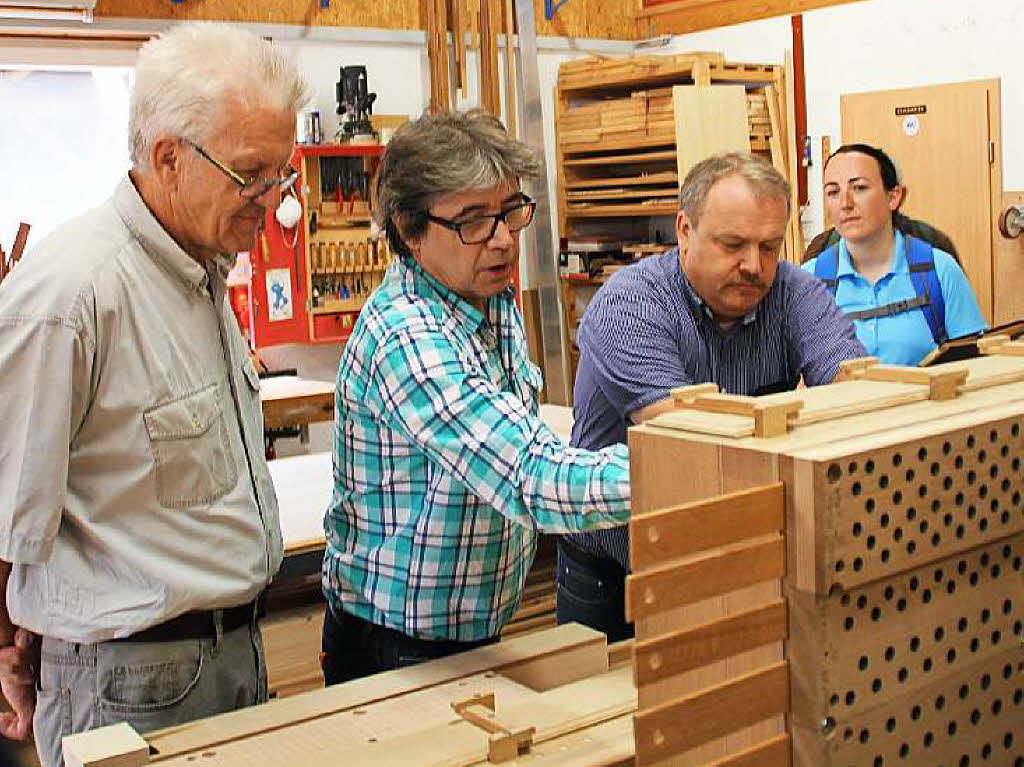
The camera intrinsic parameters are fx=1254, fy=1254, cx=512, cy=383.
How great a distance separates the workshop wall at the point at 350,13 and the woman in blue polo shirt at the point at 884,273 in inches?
152

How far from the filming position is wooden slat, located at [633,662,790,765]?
1.13 meters

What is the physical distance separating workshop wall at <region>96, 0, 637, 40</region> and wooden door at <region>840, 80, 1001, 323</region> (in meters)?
2.52

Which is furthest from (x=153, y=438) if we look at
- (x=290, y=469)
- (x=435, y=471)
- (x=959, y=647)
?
(x=290, y=469)

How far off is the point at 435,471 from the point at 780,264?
894mm

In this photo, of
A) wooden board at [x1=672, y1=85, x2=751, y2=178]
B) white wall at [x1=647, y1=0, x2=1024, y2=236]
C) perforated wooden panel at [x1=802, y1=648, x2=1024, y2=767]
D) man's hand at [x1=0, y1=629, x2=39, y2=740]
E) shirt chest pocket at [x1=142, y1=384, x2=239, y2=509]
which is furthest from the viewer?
wooden board at [x1=672, y1=85, x2=751, y2=178]

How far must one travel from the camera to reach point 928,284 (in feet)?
12.8

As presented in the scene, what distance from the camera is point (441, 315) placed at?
1.83 metres

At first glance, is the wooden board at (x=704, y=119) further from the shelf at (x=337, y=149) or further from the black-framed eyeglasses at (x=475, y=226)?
the black-framed eyeglasses at (x=475, y=226)

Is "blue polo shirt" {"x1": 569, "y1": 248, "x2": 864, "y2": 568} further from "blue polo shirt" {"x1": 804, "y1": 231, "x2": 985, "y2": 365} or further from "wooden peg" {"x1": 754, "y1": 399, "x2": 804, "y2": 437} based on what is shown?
"blue polo shirt" {"x1": 804, "y1": 231, "x2": 985, "y2": 365}

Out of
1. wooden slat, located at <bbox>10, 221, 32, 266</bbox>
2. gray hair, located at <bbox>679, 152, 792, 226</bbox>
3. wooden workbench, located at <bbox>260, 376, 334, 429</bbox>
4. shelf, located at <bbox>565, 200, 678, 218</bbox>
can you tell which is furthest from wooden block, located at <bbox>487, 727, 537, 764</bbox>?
shelf, located at <bbox>565, 200, 678, 218</bbox>

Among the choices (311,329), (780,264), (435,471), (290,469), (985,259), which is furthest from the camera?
(311,329)

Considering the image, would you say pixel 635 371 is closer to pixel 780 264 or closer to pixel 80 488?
pixel 780 264

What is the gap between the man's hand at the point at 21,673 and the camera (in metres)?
1.83

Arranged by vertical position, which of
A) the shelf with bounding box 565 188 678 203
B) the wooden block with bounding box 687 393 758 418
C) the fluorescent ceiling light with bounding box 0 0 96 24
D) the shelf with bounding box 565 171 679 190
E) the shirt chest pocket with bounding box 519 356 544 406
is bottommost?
the shirt chest pocket with bounding box 519 356 544 406
